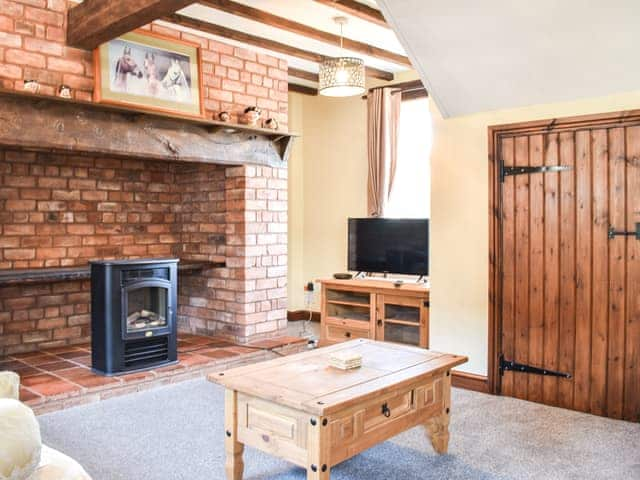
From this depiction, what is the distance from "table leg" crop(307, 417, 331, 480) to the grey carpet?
52 centimetres

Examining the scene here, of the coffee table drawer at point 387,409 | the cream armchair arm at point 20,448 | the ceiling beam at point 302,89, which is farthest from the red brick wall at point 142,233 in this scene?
the cream armchair arm at point 20,448

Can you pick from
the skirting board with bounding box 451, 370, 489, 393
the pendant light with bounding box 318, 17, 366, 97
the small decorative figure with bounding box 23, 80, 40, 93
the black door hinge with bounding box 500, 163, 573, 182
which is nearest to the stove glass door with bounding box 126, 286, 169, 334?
the small decorative figure with bounding box 23, 80, 40, 93

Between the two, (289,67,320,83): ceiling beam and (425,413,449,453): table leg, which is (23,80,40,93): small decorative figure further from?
(425,413,449,453): table leg

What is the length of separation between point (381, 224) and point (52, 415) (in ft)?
10.0

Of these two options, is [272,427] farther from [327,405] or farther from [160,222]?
[160,222]

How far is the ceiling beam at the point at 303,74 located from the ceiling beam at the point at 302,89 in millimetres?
412

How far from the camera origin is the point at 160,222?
5.12 m

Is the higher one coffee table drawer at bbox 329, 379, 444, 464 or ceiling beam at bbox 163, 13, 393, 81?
ceiling beam at bbox 163, 13, 393, 81

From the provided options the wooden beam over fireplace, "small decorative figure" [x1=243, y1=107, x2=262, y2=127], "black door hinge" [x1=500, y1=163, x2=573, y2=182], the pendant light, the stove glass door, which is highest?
the pendant light

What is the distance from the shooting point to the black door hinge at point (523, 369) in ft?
11.2

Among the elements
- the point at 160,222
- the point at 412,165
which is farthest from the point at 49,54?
the point at 412,165

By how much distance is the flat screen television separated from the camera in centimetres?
490

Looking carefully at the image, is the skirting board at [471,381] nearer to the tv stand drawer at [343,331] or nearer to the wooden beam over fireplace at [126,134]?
the tv stand drawer at [343,331]

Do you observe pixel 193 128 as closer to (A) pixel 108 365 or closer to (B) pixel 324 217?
(A) pixel 108 365
